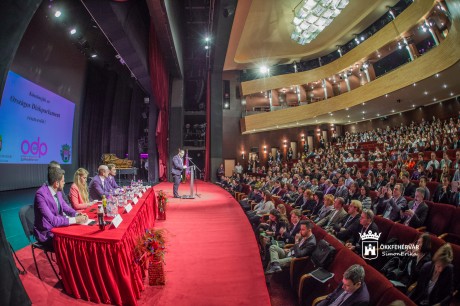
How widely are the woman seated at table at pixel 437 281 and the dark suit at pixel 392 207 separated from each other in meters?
1.95

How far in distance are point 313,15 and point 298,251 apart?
11123mm

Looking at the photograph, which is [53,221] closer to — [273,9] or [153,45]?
[153,45]

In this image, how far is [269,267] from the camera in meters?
2.77

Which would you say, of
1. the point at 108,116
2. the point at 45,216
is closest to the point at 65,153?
the point at 108,116

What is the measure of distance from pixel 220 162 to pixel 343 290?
1111cm

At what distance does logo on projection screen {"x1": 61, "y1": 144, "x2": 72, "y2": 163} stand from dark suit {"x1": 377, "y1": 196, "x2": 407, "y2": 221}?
891 centimetres

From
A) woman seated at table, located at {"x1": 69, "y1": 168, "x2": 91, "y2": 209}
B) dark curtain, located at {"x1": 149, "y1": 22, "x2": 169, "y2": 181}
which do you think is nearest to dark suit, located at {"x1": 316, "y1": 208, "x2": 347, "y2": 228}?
woman seated at table, located at {"x1": 69, "y1": 168, "x2": 91, "y2": 209}

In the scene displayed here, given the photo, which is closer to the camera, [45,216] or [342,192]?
[45,216]

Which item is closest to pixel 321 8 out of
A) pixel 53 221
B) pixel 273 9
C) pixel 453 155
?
pixel 273 9

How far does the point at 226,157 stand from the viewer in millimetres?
14922

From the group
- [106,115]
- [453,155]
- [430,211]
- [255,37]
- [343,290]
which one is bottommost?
[343,290]

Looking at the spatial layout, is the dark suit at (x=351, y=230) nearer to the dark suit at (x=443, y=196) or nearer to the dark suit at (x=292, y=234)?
the dark suit at (x=292, y=234)

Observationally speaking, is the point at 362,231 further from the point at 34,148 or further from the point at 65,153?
the point at 65,153

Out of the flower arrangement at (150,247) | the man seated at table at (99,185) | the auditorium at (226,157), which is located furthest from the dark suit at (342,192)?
the man seated at table at (99,185)
